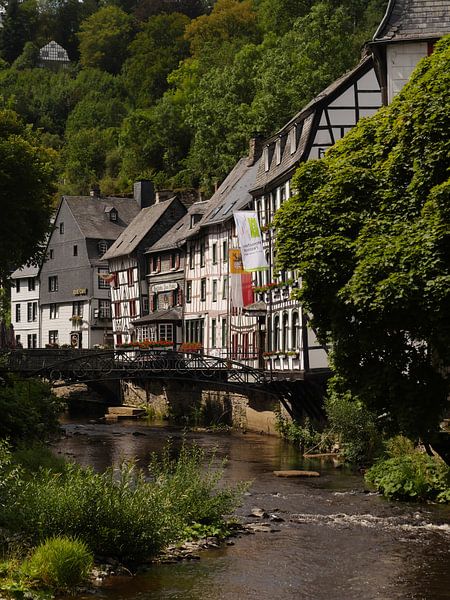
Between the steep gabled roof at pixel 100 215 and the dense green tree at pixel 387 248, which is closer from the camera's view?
the dense green tree at pixel 387 248

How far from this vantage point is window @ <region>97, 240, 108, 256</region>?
86.9m

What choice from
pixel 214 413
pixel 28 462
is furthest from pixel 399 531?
pixel 214 413

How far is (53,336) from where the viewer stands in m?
90.4

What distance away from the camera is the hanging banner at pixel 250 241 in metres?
45.9

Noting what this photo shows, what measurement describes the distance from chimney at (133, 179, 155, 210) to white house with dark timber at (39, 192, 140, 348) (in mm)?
634

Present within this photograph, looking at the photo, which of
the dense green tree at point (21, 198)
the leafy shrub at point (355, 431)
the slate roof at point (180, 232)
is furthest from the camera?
the slate roof at point (180, 232)

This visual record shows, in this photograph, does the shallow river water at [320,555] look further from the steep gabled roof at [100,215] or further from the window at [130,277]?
the steep gabled roof at [100,215]

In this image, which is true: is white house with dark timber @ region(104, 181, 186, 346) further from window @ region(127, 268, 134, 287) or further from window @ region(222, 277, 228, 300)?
window @ region(222, 277, 228, 300)

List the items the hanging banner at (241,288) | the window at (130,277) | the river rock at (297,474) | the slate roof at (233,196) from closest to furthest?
the river rock at (297,474), the hanging banner at (241,288), the slate roof at (233,196), the window at (130,277)

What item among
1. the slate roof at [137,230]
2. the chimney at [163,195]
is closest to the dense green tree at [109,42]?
the chimney at [163,195]

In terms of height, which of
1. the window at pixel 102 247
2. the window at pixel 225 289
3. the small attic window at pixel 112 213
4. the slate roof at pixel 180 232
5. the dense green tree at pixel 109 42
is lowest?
the window at pixel 225 289

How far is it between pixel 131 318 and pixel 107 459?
40.1m

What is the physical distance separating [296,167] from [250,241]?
15.4ft

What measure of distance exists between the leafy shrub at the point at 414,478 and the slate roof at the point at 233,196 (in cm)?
2586
